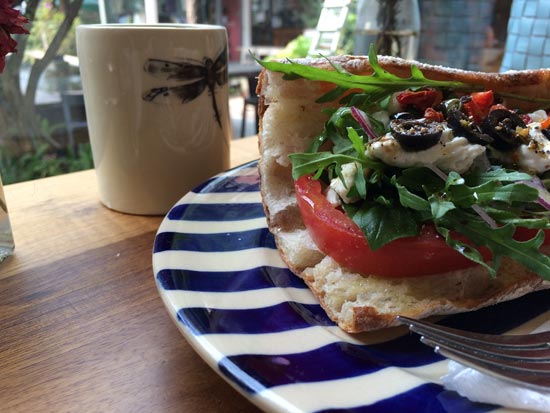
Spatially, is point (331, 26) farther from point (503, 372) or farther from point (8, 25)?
point (503, 372)

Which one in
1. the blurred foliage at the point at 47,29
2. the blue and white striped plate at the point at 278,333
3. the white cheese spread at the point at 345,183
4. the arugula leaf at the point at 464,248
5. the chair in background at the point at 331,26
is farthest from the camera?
the chair in background at the point at 331,26

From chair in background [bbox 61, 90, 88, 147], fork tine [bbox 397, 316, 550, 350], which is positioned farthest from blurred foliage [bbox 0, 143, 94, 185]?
fork tine [bbox 397, 316, 550, 350]

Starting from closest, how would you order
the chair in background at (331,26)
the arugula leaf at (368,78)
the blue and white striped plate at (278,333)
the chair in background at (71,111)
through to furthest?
1. the blue and white striped plate at (278,333)
2. the arugula leaf at (368,78)
3. the chair in background at (71,111)
4. the chair in background at (331,26)

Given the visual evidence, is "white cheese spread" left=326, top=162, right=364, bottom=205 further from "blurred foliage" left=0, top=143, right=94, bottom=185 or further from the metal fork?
"blurred foliage" left=0, top=143, right=94, bottom=185

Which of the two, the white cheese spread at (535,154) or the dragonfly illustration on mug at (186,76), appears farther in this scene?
the dragonfly illustration on mug at (186,76)

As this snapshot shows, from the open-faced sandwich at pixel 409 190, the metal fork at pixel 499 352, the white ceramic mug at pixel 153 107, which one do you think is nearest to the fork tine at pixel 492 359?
the metal fork at pixel 499 352

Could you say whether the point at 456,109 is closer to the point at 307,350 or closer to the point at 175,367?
the point at 307,350

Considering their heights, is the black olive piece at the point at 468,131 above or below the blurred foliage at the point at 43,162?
above

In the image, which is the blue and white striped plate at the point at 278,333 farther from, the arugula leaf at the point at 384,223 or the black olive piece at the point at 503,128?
the black olive piece at the point at 503,128
